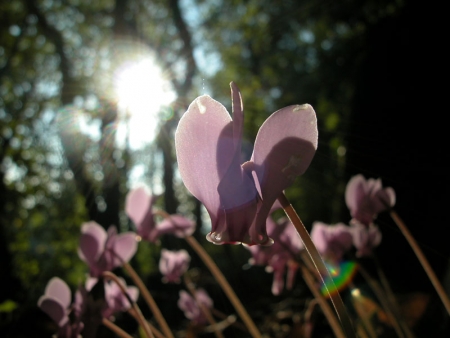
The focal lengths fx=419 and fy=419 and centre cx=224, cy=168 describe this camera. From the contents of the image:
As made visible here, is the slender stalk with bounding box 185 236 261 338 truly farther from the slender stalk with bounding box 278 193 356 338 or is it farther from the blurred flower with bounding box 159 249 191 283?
the slender stalk with bounding box 278 193 356 338

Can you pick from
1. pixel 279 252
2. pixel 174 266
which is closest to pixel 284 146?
pixel 279 252

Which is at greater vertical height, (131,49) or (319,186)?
(131,49)

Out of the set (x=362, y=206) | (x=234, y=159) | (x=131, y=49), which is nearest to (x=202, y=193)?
(x=234, y=159)

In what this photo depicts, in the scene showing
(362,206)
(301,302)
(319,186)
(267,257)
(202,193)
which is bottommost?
(319,186)

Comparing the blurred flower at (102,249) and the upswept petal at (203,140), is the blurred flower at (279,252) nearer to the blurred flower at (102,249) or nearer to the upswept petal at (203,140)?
the blurred flower at (102,249)

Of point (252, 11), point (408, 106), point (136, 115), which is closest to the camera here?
point (408, 106)

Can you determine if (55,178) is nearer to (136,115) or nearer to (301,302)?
(136,115)

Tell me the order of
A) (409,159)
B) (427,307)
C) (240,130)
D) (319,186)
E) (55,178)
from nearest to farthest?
1. (240,130)
2. (427,307)
3. (409,159)
4. (55,178)
5. (319,186)

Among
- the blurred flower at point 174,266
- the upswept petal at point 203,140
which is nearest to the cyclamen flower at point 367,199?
the upswept petal at point 203,140
